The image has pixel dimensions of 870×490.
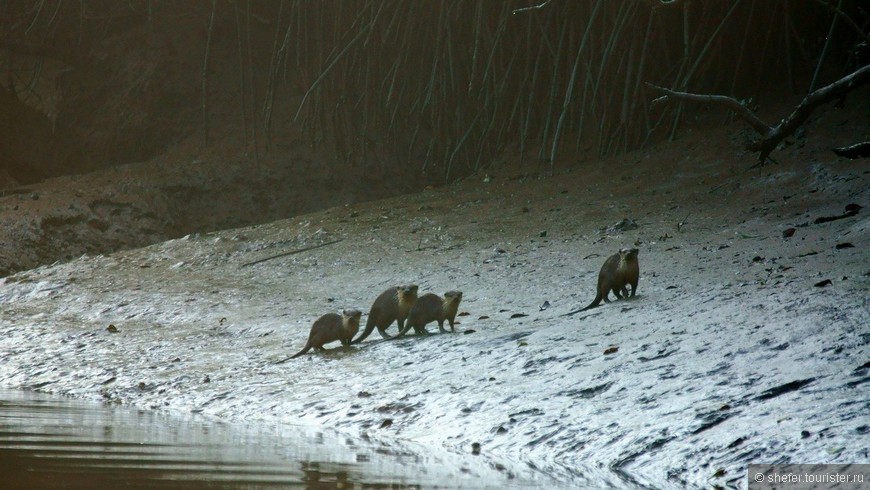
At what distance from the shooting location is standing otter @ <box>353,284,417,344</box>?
21.0 ft

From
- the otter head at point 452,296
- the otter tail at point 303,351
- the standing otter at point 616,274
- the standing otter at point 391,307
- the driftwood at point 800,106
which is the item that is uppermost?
the driftwood at point 800,106

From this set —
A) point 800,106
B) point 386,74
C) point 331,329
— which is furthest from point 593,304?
point 386,74

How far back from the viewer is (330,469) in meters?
3.47

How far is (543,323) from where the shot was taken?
→ 5.86 metres

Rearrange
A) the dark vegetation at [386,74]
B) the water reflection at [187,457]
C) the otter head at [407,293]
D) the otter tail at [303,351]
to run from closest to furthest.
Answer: the water reflection at [187,457] < the otter tail at [303,351] < the otter head at [407,293] < the dark vegetation at [386,74]

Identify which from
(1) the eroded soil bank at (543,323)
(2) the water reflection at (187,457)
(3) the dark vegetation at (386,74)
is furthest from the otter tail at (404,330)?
(3) the dark vegetation at (386,74)

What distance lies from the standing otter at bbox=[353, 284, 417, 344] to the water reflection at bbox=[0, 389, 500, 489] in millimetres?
1720

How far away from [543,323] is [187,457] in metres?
2.65

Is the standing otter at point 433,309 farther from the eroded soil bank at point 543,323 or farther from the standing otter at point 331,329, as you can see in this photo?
the standing otter at point 331,329

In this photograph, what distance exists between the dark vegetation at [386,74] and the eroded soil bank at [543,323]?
0.76 m

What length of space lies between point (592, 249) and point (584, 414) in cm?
376

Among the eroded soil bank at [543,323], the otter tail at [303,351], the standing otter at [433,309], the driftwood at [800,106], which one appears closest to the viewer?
the eroded soil bank at [543,323]

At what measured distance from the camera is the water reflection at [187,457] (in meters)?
3.17

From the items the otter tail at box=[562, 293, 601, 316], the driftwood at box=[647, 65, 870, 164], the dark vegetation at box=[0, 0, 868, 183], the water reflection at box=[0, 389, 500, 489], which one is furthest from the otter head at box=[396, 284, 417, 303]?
the dark vegetation at box=[0, 0, 868, 183]
